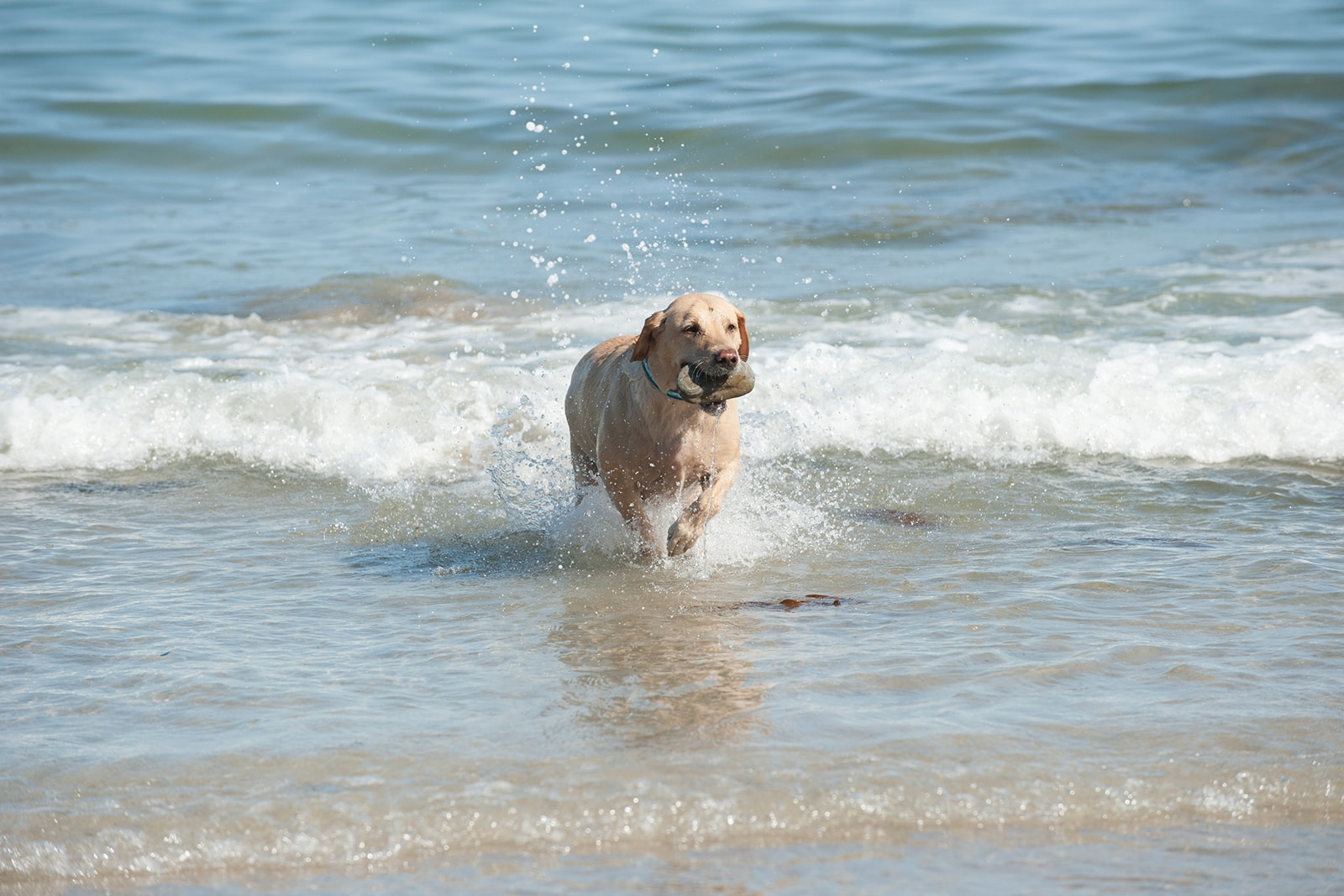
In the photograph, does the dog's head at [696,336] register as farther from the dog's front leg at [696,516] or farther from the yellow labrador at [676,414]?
the dog's front leg at [696,516]

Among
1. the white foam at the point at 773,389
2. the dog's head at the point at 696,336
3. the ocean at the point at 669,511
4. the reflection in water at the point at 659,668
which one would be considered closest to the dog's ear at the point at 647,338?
the dog's head at the point at 696,336

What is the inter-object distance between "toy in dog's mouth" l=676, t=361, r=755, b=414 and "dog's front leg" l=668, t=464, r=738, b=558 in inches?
22.2

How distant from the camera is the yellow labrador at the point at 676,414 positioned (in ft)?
19.0

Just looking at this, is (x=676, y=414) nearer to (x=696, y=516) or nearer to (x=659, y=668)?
(x=696, y=516)

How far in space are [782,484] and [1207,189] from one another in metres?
10.6

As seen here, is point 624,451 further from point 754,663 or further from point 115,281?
point 115,281

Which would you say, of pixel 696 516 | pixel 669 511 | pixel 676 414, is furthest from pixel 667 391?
pixel 669 511

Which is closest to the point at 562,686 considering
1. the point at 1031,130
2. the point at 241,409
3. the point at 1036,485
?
the point at 1036,485

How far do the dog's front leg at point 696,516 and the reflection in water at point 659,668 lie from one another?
43 centimetres

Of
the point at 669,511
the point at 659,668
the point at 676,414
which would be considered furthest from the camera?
the point at 669,511

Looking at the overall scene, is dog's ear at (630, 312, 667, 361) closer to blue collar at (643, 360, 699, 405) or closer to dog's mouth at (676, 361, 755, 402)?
blue collar at (643, 360, 699, 405)

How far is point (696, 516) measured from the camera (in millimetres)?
6191

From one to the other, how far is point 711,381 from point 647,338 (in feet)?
1.50

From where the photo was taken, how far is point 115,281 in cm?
1305
